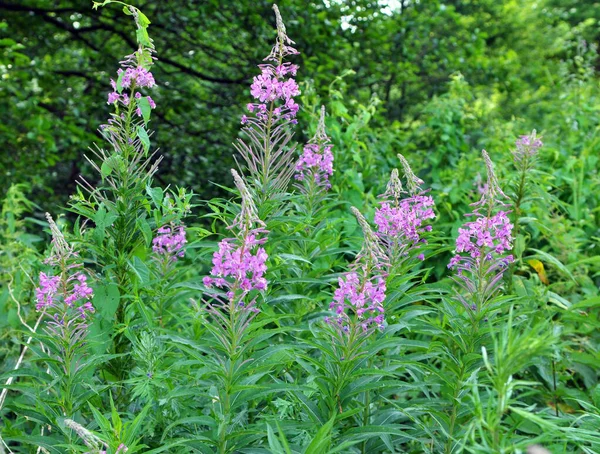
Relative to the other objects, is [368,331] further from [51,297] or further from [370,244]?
[51,297]

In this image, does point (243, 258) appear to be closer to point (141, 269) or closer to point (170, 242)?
point (141, 269)

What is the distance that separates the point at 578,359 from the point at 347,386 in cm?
150

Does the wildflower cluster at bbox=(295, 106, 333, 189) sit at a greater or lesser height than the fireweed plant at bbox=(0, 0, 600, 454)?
greater

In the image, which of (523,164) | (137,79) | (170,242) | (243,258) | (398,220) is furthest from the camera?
(523,164)

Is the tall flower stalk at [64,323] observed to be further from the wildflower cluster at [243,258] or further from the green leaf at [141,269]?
the wildflower cluster at [243,258]

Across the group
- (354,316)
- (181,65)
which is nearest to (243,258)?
(354,316)

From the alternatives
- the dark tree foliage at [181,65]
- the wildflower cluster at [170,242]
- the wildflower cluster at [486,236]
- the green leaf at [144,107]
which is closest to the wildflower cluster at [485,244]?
the wildflower cluster at [486,236]

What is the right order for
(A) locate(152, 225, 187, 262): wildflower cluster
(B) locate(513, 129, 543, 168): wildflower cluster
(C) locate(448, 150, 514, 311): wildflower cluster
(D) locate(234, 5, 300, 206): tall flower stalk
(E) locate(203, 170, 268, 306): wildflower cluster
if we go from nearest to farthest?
(E) locate(203, 170, 268, 306): wildflower cluster → (C) locate(448, 150, 514, 311): wildflower cluster → (D) locate(234, 5, 300, 206): tall flower stalk → (A) locate(152, 225, 187, 262): wildflower cluster → (B) locate(513, 129, 543, 168): wildflower cluster

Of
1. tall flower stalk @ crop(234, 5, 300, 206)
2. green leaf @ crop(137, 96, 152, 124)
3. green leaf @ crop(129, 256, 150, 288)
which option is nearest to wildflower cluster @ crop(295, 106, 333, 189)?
tall flower stalk @ crop(234, 5, 300, 206)

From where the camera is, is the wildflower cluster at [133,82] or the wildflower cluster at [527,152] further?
the wildflower cluster at [527,152]

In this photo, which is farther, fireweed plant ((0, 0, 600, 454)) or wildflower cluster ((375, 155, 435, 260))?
wildflower cluster ((375, 155, 435, 260))

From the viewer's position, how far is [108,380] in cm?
303

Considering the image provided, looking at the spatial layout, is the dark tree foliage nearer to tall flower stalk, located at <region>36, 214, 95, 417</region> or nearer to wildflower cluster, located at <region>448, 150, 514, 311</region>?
tall flower stalk, located at <region>36, 214, 95, 417</region>

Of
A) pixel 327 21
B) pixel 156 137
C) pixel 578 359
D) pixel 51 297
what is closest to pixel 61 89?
pixel 156 137
